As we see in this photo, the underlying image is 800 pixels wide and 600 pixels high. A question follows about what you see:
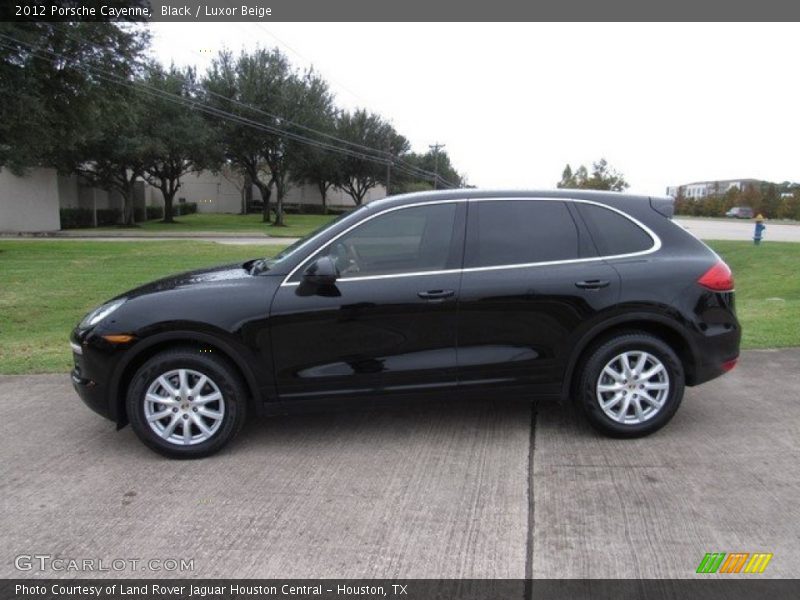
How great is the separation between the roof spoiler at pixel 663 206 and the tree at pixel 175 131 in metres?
37.0

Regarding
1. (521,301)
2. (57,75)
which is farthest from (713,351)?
(57,75)

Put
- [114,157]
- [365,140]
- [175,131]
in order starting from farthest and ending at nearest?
[365,140]
[175,131]
[114,157]

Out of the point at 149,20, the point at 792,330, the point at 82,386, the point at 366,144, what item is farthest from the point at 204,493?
the point at 366,144

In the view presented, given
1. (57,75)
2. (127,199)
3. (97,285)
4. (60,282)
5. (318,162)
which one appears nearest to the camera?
(97,285)

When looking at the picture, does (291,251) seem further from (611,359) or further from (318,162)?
(318,162)

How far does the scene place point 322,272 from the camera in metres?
4.08

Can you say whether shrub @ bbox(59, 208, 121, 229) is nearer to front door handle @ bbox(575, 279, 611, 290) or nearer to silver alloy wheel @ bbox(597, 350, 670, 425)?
front door handle @ bbox(575, 279, 611, 290)

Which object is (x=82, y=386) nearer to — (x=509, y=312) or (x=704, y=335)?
(x=509, y=312)

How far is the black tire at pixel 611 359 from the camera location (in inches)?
171

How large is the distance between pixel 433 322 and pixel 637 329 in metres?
1.46

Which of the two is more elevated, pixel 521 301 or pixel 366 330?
pixel 521 301

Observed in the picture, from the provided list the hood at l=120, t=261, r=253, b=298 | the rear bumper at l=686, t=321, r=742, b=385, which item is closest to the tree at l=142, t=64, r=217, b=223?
the hood at l=120, t=261, r=253, b=298

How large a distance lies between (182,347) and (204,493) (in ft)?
3.25

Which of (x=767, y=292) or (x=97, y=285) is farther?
(x=97, y=285)
